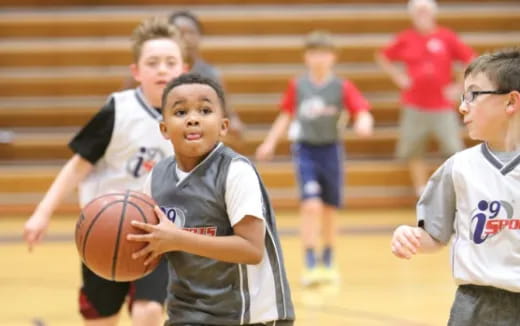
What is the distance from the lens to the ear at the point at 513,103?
10.7 feet

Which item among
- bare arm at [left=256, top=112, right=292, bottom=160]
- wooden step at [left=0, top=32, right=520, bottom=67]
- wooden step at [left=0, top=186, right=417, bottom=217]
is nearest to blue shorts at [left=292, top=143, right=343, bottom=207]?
bare arm at [left=256, top=112, right=292, bottom=160]

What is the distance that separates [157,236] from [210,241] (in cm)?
17

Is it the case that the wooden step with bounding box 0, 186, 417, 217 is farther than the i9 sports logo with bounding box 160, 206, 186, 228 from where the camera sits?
Yes

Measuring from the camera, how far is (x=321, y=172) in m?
8.11

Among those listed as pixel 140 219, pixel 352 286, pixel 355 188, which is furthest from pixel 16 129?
pixel 140 219

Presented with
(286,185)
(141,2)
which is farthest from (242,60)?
(286,185)

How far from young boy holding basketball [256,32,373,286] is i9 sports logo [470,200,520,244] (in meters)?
4.68

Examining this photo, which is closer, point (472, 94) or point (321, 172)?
point (472, 94)

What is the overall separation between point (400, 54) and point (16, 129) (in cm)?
477

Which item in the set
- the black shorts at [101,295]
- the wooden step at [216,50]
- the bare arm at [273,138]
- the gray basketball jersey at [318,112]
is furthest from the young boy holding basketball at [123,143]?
the wooden step at [216,50]

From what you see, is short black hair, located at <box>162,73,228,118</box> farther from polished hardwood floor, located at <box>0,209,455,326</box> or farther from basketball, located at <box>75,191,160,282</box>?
polished hardwood floor, located at <box>0,209,455,326</box>

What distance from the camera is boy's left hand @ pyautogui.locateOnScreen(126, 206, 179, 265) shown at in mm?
3158

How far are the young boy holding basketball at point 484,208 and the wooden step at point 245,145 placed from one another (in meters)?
8.57

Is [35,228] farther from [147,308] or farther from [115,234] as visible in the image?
[115,234]
